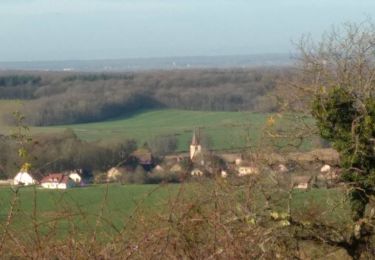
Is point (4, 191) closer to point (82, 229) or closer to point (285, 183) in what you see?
point (82, 229)

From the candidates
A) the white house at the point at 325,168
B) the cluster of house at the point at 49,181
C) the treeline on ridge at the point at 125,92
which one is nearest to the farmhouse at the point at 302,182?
the white house at the point at 325,168

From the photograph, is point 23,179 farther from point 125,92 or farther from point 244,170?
point 125,92

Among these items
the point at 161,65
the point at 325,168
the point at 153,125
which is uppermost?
the point at 325,168

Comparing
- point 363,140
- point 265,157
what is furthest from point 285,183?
point 363,140

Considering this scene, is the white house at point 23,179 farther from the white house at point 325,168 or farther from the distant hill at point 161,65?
the distant hill at point 161,65

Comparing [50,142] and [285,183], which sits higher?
[50,142]

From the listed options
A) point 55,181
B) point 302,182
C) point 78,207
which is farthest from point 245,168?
point 78,207

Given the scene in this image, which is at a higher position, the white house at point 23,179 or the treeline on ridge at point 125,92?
the white house at point 23,179
